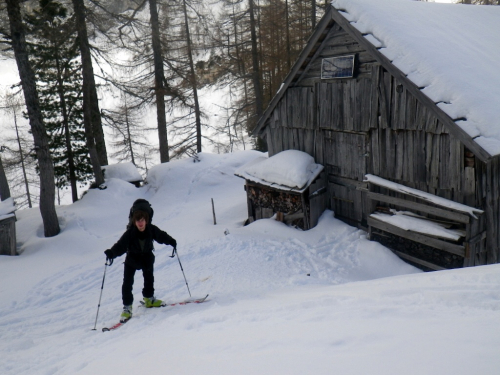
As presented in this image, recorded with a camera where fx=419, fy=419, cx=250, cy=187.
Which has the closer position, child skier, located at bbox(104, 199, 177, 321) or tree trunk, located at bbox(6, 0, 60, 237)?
child skier, located at bbox(104, 199, 177, 321)

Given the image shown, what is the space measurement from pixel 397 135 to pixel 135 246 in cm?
677

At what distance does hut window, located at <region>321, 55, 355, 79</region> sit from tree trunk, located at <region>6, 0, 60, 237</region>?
8609 mm

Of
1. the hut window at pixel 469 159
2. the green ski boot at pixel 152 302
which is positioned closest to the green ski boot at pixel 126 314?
the green ski boot at pixel 152 302

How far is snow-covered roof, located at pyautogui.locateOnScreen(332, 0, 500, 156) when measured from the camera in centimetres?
861

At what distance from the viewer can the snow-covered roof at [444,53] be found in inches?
339

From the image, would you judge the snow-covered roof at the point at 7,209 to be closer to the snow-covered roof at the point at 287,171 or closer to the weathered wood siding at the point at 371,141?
the snow-covered roof at the point at 287,171

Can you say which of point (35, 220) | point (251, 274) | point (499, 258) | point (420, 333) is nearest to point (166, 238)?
point (251, 274)

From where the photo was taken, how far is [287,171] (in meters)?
12.4

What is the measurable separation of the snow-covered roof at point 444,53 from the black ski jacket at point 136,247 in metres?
6.43

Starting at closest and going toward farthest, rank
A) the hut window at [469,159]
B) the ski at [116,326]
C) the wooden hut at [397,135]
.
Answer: the ski at [116,326] → the hut window at [469,159] → the wooden hut at [397,135]

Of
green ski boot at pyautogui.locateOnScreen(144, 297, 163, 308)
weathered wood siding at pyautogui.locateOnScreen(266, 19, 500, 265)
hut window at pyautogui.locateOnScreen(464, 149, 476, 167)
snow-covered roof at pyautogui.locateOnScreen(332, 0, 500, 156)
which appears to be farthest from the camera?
weathered wood siding at pyautogui.locateOnScreen(266, 19, 500, 265)

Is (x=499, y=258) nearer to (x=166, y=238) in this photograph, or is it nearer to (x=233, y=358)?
(x=166, y=238)

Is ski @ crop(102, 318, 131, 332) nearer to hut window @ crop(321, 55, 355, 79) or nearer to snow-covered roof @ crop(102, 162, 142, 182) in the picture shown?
hut window @ crop(321, 55, 355, 79)

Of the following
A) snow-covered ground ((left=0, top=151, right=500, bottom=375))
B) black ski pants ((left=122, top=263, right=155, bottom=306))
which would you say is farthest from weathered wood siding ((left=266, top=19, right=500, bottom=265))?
black ski pants ((left=122, top=263, right=155, bottom=306))
